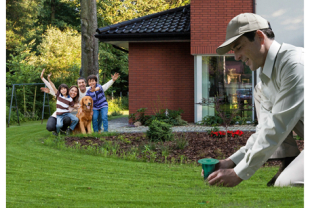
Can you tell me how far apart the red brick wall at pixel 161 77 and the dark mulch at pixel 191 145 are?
4.61 meters

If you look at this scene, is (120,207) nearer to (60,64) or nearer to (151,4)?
(60,64)

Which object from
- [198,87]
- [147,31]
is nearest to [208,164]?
[198,87]

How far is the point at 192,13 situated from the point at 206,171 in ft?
37.3

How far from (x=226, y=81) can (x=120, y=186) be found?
9.86m

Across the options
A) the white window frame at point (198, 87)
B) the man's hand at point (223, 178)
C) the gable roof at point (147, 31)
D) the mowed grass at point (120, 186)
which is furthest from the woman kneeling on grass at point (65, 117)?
the man's hand at point (223, 178)

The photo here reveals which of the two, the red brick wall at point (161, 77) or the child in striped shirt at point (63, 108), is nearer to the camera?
the child in striped shirt at point (63, 108)

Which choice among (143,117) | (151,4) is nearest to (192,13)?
(143,117)

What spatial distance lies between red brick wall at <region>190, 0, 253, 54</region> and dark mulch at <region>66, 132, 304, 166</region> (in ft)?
16.3

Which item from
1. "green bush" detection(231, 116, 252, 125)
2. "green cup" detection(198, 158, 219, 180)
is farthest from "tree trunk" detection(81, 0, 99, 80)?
"green cup" detection(198, 158, 219, 180)

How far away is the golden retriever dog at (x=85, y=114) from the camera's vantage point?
9.79 m

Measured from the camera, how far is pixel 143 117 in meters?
13.7

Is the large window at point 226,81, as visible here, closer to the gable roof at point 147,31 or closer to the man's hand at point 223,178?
the gable roof at point 147,31

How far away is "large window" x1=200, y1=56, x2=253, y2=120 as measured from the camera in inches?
533

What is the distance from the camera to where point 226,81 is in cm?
1370
